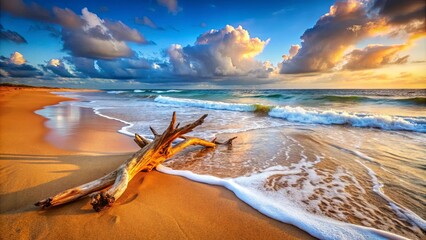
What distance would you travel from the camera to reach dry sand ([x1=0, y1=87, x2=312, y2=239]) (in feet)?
6.64

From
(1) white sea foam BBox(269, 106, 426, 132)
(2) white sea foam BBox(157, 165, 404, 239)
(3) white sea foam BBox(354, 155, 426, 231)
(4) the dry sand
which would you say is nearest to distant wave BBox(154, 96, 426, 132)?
(1) white sea foam BBox(269, 106, 426, 132)

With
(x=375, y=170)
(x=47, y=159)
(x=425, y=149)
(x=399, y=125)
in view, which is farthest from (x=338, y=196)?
(x=399, y=125)

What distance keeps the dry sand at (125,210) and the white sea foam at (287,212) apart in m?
0.11

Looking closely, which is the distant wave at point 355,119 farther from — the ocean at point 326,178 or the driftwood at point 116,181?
the driftwood at point 116,181

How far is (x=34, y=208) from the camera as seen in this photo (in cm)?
229

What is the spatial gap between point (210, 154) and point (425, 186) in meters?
3.91

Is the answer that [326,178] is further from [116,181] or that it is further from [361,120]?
[361,120]

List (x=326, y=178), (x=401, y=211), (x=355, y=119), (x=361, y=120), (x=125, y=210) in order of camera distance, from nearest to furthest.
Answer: (x=125, y=210) < (x=401, y=211) < (x=326, y=178) < (x=361, y=120) < (x=355, y=119)

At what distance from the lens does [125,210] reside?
7.70 feet

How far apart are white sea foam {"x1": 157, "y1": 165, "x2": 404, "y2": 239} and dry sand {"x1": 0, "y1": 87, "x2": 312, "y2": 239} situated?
108mm

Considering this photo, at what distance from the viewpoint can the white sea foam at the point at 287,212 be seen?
2.07 m

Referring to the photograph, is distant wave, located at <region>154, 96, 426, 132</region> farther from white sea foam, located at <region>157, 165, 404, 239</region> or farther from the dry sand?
the dry sand

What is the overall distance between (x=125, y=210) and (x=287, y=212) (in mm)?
1996

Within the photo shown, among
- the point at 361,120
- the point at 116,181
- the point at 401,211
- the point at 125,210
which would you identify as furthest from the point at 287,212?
the point at 361,120
